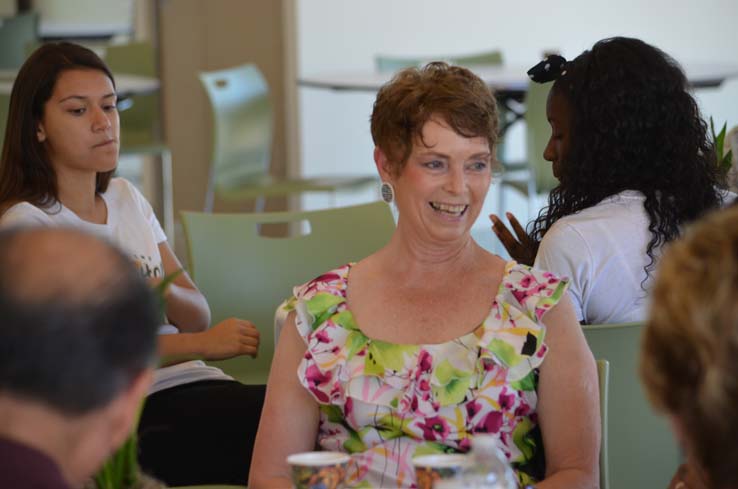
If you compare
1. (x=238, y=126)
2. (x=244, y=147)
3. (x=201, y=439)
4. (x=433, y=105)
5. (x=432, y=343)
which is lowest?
(x=201, y=439)

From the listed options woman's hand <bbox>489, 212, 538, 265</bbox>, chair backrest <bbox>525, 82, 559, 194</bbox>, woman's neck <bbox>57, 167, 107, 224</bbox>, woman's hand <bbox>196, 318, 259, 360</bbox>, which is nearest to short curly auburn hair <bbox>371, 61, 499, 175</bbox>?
woman's hand <bbox>489, 212, 538, 265</bbox>

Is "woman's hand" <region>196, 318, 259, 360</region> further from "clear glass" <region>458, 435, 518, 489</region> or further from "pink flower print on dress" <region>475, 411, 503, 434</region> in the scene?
"clear glass" <region>458, 435, 518, 489</region>

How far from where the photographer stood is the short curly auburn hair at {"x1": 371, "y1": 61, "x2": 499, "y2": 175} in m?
2.07

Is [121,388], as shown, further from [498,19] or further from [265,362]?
[498,19]

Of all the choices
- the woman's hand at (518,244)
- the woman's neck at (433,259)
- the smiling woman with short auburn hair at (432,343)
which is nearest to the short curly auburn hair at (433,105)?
the smiling woman with short auburn hair at (432,343)

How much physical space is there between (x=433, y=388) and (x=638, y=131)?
84 centimetres

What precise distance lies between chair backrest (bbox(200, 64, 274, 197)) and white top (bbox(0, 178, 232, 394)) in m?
2.73

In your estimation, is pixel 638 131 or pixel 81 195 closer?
pixel 638 131

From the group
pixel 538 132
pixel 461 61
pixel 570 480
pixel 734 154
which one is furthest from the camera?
pixel 461 61

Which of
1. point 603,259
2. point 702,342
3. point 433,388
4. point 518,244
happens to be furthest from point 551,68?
point 702,342

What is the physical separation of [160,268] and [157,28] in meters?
4.83

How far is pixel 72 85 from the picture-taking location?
282cm

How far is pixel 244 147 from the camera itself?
5914mm

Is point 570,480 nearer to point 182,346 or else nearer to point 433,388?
point 433,388
